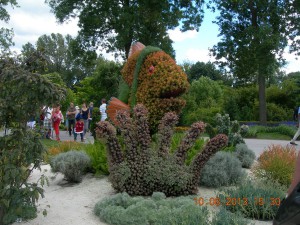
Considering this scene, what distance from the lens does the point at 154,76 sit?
7203 millimetres

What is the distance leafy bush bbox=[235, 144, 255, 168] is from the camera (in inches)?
326

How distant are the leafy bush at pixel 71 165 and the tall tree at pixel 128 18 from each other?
52.6 feet

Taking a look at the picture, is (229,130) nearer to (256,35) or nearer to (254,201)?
(254,201)

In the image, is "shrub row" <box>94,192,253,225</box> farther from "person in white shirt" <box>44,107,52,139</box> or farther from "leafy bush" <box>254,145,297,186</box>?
"leafy bush" <box>254,145,297,186</box>

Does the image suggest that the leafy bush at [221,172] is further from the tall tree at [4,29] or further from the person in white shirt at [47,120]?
the tall tree at [4,29]

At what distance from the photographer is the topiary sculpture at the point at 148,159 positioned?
224 inches

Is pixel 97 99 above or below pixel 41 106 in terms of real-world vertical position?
above

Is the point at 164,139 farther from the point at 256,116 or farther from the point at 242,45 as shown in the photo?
the point at 256,116

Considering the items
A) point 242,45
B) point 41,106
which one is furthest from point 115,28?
point 41,106

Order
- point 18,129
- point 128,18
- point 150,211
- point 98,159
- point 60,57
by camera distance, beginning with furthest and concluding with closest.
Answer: point 60,57 < point 128,18 < point 98,159 < point 150,211 < point 18,129

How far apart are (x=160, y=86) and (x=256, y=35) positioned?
17713 millimetres

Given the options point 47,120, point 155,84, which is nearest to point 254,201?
point 155,84

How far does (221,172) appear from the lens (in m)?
6.36

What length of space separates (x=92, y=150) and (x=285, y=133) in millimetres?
15792
